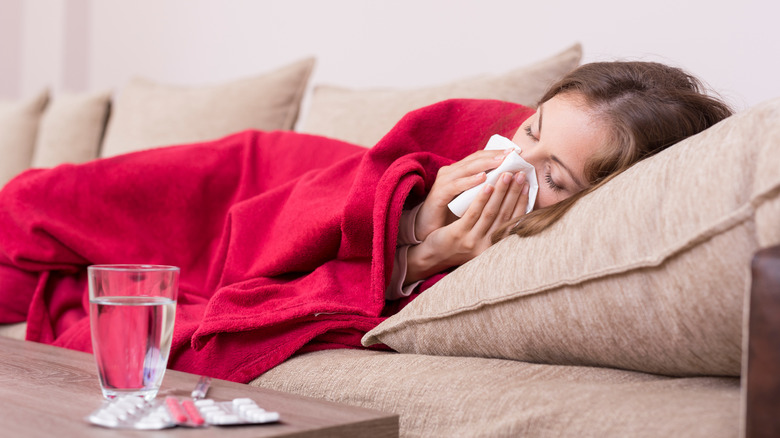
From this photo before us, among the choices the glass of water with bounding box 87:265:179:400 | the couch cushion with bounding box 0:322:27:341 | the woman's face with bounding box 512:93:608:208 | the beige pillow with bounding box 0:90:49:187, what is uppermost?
the woman's face with bounding box 512:93:608:208

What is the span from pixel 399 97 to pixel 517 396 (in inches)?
38.8

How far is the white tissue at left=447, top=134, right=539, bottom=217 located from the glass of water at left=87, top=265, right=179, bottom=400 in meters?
0.48

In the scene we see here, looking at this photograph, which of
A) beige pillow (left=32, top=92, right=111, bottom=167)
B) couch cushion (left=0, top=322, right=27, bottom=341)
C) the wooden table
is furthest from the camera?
beige pillow (left=32, top=92, right=111, bottom=167)

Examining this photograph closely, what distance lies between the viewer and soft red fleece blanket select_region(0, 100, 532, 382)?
973 millimetres

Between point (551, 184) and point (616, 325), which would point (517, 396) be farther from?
point (551, 184)

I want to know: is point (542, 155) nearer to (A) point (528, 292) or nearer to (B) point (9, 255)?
(A) point (528, 292)

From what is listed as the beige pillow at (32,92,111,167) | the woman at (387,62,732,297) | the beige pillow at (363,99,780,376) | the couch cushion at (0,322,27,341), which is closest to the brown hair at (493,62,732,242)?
the woman at (387,62,732,297)

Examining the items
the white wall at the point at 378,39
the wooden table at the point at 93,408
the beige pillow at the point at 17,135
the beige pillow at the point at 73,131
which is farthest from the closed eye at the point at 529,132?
the beige pillow at the point at 17,135

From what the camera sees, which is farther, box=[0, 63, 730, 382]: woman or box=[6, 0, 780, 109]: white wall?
box=[6, 0, 780, 109]: white wall

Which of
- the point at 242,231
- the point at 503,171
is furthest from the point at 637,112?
the point at 242,231

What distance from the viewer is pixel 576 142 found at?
3.21 feet

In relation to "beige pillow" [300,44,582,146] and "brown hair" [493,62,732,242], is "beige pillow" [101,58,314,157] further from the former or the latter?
"brown hair" [493,62,732,242]

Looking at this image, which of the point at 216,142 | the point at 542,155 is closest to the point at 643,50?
the point at 542,155

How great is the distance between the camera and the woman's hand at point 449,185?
1008mm
